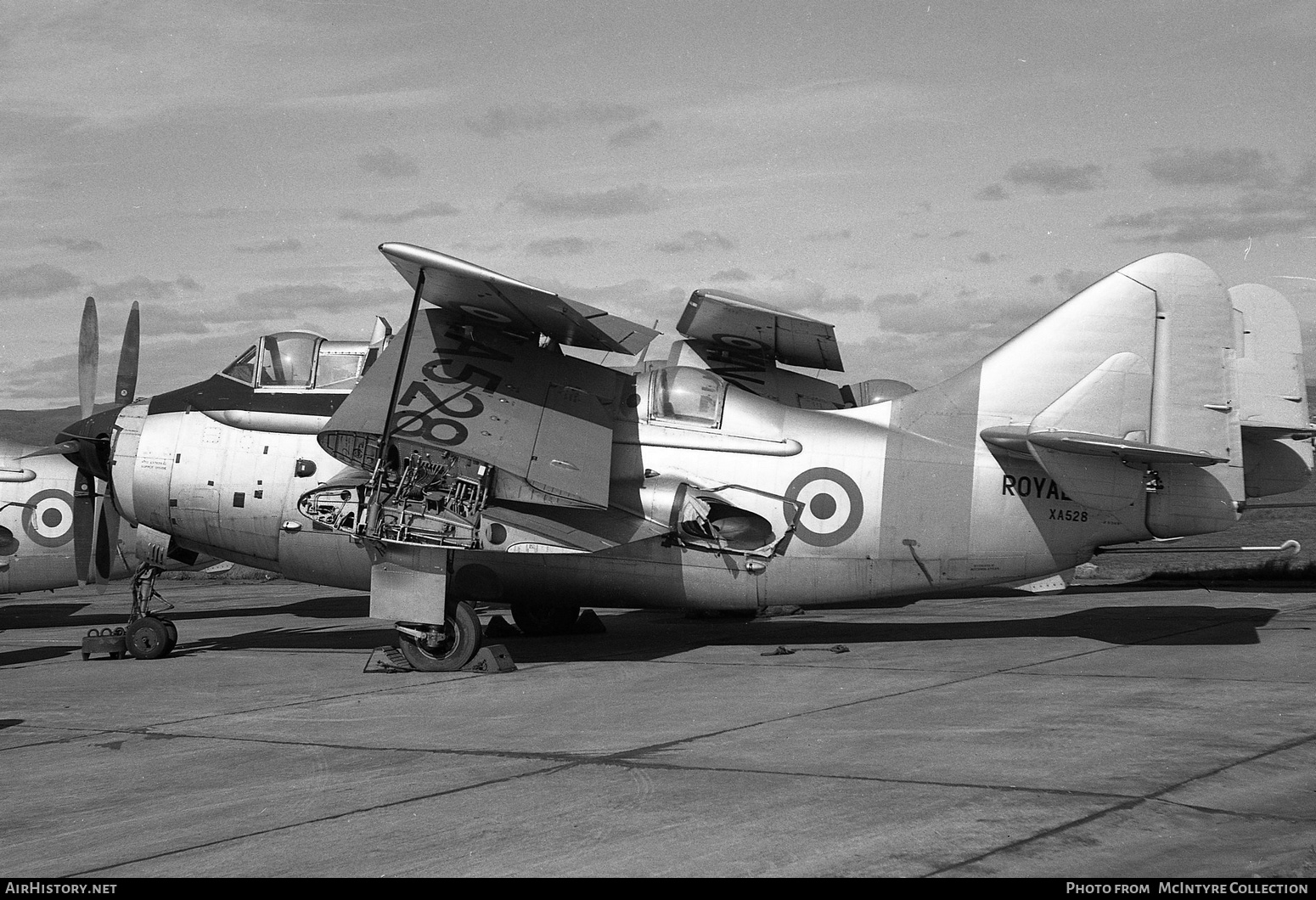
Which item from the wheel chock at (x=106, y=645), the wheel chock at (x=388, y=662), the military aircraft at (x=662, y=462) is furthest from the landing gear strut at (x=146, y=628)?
the wheel chock at (x=388, y=662)

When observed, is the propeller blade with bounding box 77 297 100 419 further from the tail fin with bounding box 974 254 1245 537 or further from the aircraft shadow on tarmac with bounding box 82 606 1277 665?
the tail fin with bounding box 974 254 1245 537

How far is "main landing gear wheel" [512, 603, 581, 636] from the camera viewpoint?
59.3ft

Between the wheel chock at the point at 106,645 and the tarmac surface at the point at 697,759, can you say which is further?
the wheel chock at the point at 106,645

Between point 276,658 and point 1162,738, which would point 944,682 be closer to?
point 1162,738

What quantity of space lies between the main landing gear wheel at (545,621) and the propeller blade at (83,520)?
659cm

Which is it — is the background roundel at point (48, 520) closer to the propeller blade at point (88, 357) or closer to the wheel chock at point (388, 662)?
the propeller blade at point (88, 357)

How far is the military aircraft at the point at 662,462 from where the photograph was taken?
45.4 ft

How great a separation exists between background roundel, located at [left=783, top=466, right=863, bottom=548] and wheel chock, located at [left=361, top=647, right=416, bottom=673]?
16.6 feet

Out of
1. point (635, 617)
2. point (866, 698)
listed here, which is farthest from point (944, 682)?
point (635, 617)

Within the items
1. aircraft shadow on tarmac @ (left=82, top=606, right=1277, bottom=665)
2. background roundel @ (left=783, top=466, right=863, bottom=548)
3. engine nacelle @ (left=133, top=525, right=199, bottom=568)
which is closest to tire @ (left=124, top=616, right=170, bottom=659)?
aircraft shadow on tarmac @ (left=82, top=606, right=1277, bottom=665)

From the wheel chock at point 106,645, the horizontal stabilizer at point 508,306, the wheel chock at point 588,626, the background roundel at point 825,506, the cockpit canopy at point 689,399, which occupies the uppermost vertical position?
the horizontal stabilizer at point 508,306

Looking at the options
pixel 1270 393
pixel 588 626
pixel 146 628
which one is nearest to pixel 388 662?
pixel 146 628

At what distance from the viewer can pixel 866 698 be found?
11.3 m

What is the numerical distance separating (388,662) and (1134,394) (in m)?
9.67
